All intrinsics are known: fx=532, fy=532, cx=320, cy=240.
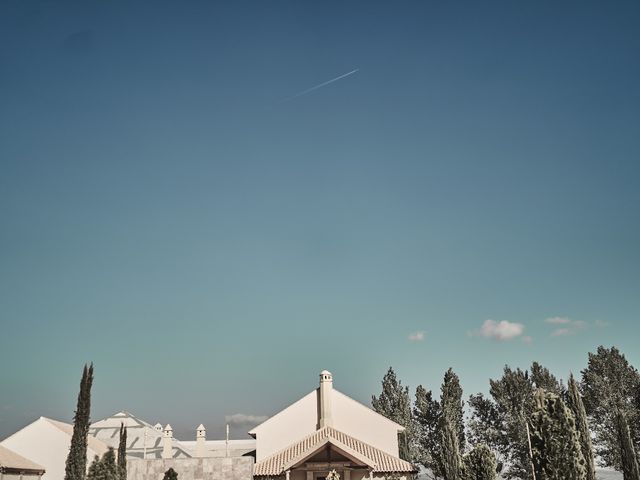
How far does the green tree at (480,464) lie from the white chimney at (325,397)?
444 inches

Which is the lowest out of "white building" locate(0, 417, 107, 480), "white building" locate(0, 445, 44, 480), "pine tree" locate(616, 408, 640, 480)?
"pine tree" locate(616, 408, 640, 480)

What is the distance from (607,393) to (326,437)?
3331 cm

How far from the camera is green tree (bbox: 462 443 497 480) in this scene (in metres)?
26.1

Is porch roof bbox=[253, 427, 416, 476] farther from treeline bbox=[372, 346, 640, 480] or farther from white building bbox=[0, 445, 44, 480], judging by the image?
white building bbox=[0, 445, 44, 480]

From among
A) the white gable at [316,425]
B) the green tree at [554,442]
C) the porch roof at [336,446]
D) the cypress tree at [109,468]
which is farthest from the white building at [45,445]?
the green tree at [554,442]

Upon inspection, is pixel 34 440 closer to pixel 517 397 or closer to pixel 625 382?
pixel 517 397

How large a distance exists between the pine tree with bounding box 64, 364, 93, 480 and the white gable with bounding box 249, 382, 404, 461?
1197 centimetres

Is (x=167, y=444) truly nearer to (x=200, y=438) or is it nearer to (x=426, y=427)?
(x=200, y=438)

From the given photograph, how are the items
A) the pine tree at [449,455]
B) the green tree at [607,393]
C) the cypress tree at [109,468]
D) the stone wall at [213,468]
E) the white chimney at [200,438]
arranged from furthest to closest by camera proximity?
the green tree at [607,393] < the white chimney at [200,438] < the pine tree at [449,455] < the stone wall at [213,468] < the cypress tree at [109,468]

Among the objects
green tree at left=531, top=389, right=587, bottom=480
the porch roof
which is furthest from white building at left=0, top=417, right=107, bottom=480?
green tree at left=531, top=389, right=587, bottom=480

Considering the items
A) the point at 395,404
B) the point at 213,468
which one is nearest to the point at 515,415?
the point at 395,404

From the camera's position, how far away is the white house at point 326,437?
3272 centimetres

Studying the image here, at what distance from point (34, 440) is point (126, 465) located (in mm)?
11829

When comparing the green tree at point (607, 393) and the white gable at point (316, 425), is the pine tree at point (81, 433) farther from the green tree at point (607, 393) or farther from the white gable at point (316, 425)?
the green tree at point (607, 393)
